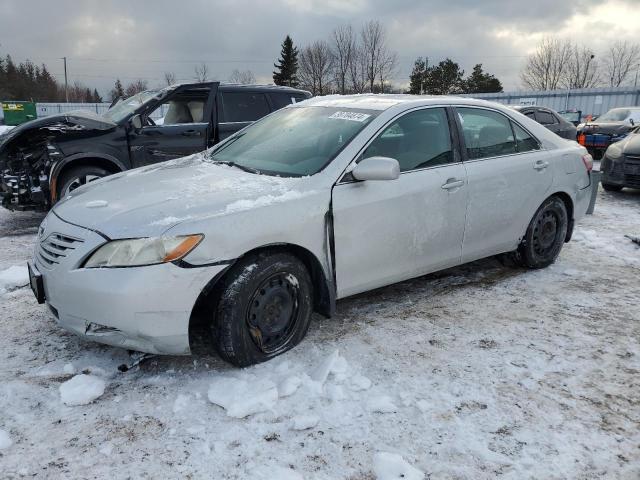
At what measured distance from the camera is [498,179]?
428cm

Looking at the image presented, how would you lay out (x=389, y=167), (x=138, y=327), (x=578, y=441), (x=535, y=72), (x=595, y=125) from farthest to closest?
(x=535, y=72)
(x=595, y=125)
(x=389, y=167)
(x=138, y=327)
(x=578, y=441)

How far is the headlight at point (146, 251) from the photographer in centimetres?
269

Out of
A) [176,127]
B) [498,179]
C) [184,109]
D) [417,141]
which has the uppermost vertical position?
[184,109]

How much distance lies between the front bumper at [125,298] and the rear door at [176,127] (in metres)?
4.21

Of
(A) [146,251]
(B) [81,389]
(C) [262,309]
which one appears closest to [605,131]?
(C) [262,309]

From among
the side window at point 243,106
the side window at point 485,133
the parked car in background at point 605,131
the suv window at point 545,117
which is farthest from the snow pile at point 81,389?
the parked car in background at point 605,131

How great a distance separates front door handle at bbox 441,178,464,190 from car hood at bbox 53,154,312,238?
1.20 metres

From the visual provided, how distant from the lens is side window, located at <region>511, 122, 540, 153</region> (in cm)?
461

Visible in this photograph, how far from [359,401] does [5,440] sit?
1.72m

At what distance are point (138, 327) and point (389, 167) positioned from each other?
1.75 metres

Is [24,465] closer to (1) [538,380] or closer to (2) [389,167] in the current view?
(2) [389,167]

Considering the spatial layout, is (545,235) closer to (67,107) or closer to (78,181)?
(78,181)

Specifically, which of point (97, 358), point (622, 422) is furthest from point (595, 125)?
point (97, 358)

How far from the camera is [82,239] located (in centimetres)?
282
